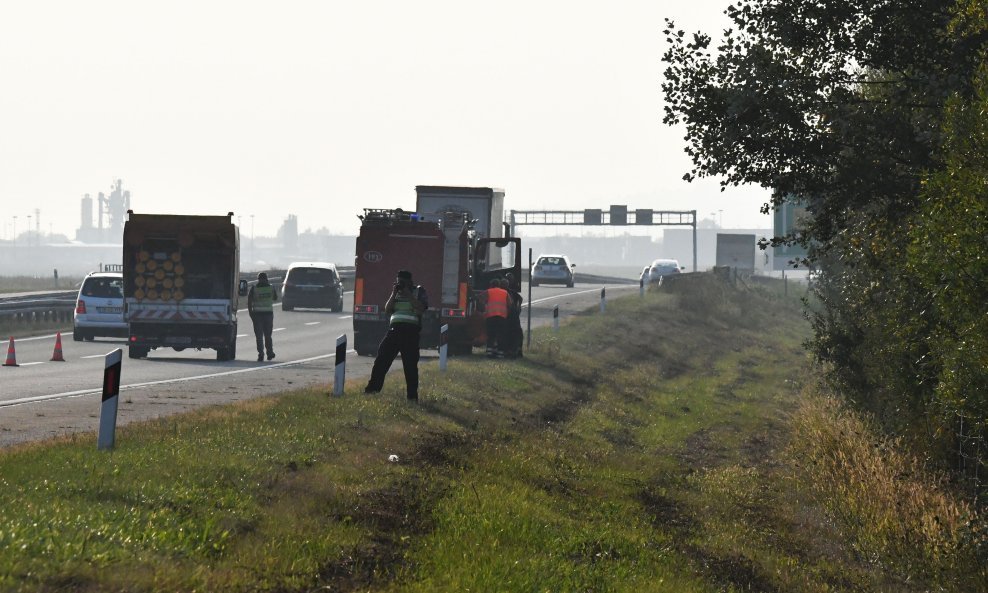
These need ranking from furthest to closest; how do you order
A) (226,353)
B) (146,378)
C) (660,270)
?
(660,270) < (226,353) < (146,378)

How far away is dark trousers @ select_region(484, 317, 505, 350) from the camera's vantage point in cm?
2920

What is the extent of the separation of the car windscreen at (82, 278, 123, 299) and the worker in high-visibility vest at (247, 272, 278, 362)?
5.09 meters

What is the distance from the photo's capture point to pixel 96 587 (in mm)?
7453

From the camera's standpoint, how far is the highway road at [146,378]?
1698 cm

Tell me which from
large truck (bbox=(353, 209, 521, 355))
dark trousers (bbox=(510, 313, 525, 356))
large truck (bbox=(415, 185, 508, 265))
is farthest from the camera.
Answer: large truck (bbox=(415, 185, 508, 265))

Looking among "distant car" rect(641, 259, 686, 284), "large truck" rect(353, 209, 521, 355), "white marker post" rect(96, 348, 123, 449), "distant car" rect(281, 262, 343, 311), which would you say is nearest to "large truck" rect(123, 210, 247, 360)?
"large truck" rect(353, 209, 521, 355)

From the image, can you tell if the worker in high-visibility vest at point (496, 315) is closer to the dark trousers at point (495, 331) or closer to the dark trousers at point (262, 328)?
the dark trousers at point (495, 331)

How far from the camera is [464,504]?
471 inches

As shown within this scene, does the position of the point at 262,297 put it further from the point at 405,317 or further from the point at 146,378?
the point at 405,317

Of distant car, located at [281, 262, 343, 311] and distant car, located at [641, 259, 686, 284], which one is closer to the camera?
distant car, located at [281, 262, 343, 311]

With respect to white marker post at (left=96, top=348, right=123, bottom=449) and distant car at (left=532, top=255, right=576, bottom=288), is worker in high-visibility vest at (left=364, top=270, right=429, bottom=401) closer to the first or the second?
white marker post at (left=96, top=348, right=123, bottom=449)

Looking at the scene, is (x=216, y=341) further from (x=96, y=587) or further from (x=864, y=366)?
(x=96, y=587)

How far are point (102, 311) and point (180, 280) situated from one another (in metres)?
5.87

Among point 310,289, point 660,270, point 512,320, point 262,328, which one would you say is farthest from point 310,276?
point 660,270
